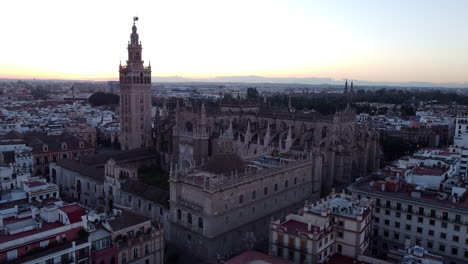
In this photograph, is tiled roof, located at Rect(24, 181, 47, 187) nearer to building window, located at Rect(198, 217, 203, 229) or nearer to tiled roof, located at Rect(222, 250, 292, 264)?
building window, located at Rect(198, 217, 203, 229)

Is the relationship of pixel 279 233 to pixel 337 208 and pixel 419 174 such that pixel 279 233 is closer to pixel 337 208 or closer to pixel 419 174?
pixel 337 208

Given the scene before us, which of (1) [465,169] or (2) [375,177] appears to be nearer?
(2) [375,177]

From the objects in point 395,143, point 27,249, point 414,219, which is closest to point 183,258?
point 27,249

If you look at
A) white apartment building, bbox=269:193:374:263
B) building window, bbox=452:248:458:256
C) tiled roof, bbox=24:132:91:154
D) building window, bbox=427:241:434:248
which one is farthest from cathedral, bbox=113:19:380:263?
building window, bbox=452:248:458:256

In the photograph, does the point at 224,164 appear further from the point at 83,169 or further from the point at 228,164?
the point at 83,169

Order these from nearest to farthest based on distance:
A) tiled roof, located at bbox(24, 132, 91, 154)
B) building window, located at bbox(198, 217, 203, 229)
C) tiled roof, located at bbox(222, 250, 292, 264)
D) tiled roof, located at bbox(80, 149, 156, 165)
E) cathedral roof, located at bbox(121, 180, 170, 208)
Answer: tiled roof, located at bbox(222, 250, 292, 264), building window, located at bbox(198, 217, 203, 229), cathedral roof, located at bbox(121, 180, 170, 208), tiled roof, located at bbox(80, 149, 156, 165), tiled roof, located at bbox(24, 132, 91, 154)
